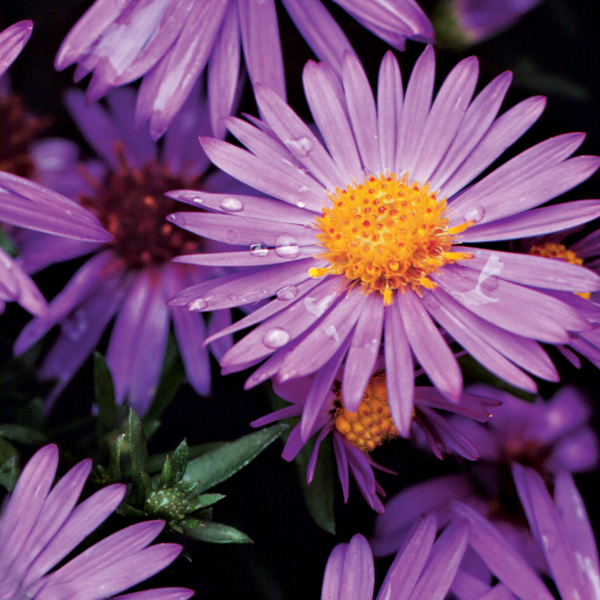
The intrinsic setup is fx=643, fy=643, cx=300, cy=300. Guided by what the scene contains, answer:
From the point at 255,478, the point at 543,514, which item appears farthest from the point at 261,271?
the point at 543,514

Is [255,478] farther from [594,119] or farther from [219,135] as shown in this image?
[594,119]

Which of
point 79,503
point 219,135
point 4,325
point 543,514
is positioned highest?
point 219,135

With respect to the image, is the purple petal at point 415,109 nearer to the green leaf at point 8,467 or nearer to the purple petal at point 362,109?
the purple petal at point 362,109

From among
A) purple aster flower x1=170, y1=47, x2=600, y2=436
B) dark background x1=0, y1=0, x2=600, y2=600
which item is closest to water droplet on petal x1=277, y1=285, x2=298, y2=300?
purple aster flower x1=170, y1=47, x2=600, y2=436

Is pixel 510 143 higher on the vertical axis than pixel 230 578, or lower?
higher

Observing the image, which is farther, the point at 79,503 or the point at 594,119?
the point at 594,119

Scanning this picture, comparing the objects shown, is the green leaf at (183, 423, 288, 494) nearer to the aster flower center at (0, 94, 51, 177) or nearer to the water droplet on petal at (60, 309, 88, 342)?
the water droplet on petal at (60, 309, 88, 342)

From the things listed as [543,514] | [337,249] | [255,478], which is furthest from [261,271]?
[543,514]

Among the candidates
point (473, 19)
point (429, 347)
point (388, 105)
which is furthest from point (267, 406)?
point (473, 19)
